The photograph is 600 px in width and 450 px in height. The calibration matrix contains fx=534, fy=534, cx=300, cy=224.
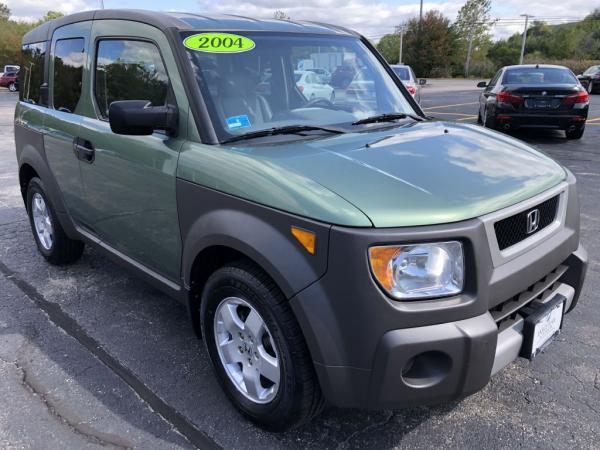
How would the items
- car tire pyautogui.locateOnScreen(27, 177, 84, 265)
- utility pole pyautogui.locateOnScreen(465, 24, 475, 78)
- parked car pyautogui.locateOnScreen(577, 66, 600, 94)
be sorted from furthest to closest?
utility pole pyautogui.locateOnScreen(465, 24, 475, 78), parked car pyautogui.locateOnScreen(577, 66, 600, 94), car tire pyautogui.locateOnScreen(27, 177, 84, 265)

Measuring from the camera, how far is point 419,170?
2.21m

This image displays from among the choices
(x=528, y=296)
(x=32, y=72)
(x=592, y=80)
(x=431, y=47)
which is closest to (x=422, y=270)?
(x=528, y=296)

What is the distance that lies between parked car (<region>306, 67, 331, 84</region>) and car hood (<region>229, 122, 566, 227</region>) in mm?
570

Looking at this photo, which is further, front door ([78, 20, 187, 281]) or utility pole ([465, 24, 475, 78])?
utility pole ([465, 24, 475, 78])

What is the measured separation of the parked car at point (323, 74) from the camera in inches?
125

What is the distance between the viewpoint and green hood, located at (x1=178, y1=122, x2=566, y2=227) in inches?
76.0

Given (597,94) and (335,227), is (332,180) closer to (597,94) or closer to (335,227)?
(335,227)

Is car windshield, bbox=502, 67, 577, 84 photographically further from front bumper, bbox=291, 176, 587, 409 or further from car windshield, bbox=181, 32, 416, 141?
front bumper, bbox=291, 176, 587, 409

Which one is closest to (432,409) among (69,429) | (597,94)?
(69,429)

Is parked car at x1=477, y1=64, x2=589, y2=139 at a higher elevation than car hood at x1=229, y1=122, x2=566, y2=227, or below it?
below

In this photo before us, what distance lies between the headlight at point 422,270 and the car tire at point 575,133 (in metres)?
9.93

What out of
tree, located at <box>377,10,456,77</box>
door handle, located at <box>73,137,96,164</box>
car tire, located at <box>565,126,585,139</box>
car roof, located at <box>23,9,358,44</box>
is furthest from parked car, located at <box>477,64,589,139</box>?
tree, located at <box>377,10,456,77</box>

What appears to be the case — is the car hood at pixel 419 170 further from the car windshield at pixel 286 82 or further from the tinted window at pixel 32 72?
the tinted window at pixel 32 72

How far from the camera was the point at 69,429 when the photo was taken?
2479mm
